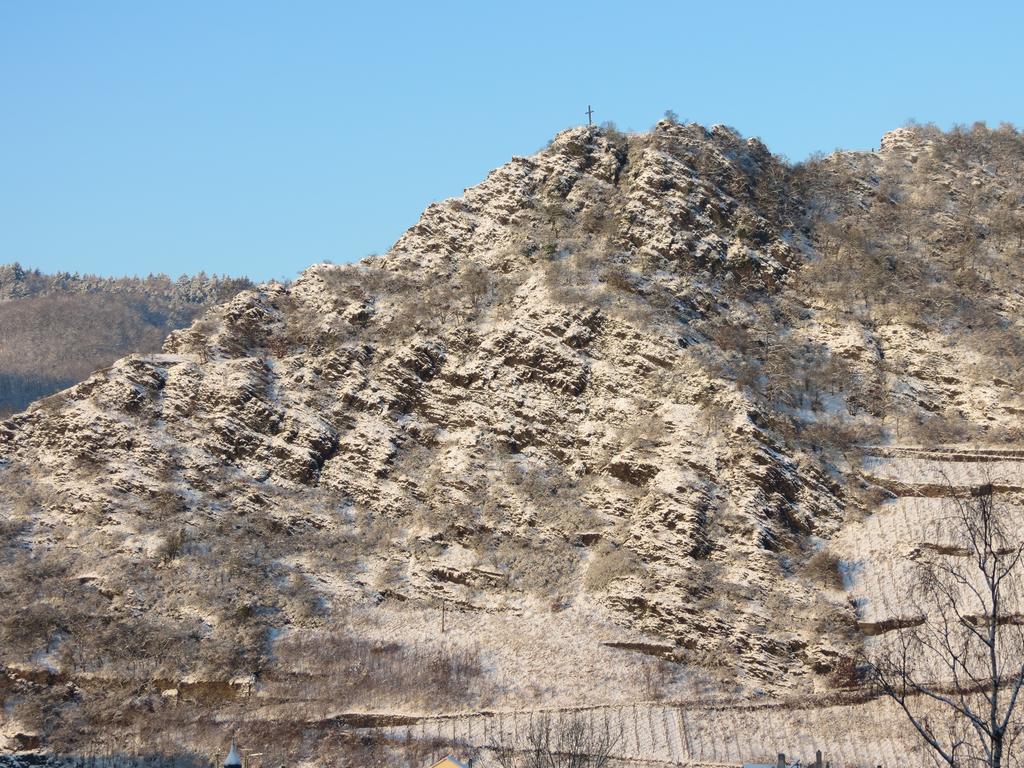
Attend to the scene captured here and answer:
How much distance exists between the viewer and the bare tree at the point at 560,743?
4397cm

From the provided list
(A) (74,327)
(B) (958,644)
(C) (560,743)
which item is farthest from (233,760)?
(A) (74,327)

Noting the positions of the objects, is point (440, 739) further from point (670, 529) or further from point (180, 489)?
point (180, 489)

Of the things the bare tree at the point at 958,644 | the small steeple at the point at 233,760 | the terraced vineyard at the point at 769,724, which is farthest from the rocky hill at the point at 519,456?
the small steeple at the point at 233,760

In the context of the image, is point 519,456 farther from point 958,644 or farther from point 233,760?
point 233,760

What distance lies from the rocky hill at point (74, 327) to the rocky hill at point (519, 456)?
78525 millimetres

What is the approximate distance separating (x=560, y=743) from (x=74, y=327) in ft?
459

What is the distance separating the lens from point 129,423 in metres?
61.5

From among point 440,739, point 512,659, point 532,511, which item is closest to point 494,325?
point 532,511

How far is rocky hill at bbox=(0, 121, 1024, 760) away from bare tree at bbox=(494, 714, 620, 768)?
166 cm

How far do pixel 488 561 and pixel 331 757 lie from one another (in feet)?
41.3

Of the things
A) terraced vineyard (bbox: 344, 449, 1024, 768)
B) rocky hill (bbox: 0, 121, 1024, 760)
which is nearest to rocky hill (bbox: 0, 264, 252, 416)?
rocky hill (bbox: 0, 121, 1024, 760)

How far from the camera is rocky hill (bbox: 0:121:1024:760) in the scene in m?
50.8

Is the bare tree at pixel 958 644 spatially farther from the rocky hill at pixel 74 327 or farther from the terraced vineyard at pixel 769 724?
the rocky hill at pixel 74 327

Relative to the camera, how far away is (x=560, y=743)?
45.7 meters
